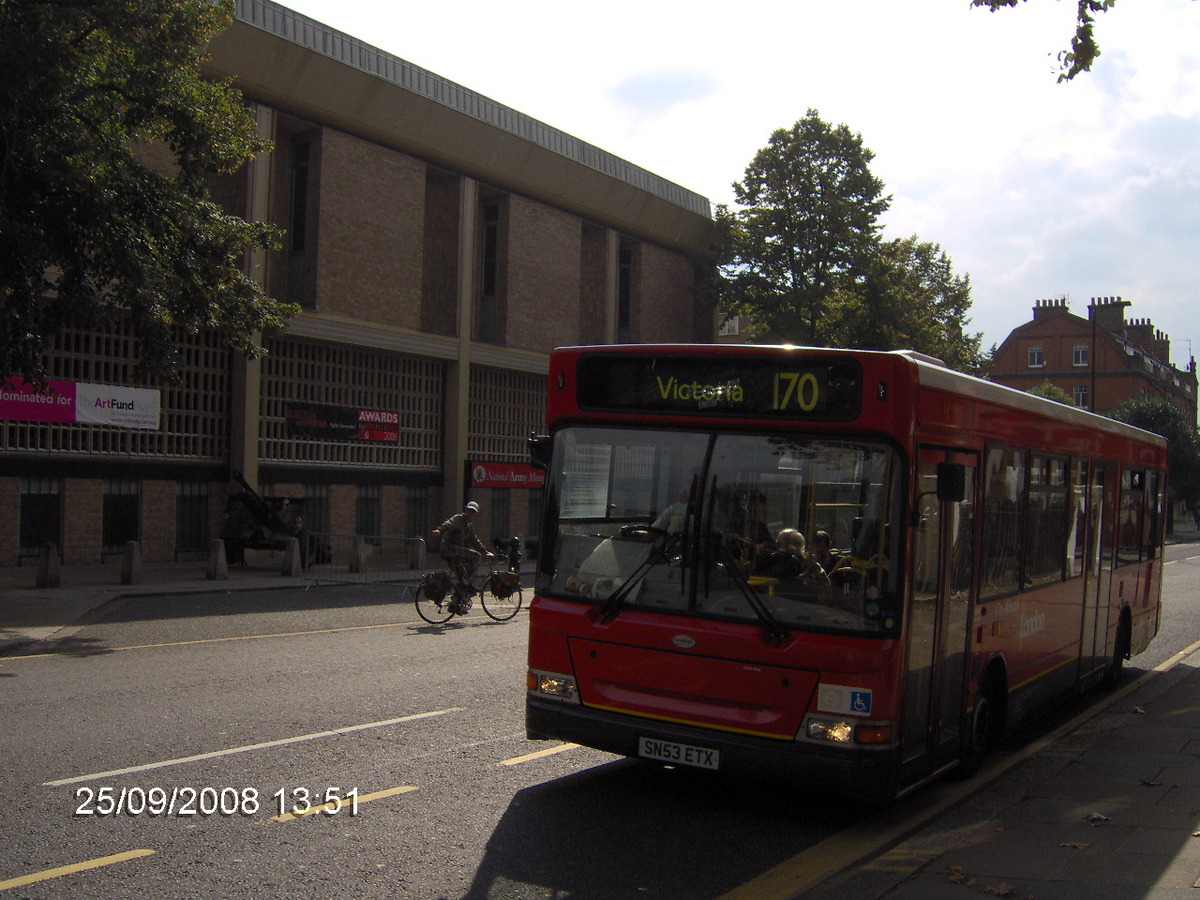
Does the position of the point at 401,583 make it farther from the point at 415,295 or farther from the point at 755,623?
the point at 755,623

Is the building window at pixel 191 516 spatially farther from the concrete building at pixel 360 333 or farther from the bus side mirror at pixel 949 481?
the bus side mirror at pixel 949 481

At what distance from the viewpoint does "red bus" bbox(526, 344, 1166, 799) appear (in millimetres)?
5930

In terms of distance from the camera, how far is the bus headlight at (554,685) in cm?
652

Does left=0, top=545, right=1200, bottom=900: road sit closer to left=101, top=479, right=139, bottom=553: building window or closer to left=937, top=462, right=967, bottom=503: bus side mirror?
left=937, top=462, right=967, bottom=503: bus side mirror

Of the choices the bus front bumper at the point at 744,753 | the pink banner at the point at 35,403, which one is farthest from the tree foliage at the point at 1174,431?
the bus front bumper at the point at 744,753

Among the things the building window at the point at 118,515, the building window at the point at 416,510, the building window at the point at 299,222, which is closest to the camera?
the building window at the point at 118,515

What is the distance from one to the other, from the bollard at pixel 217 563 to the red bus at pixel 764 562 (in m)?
16.7

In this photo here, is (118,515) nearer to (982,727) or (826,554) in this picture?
(982,727)

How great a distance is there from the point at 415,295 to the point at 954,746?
83.9 ft

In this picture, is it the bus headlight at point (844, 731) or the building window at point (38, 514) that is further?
the building window at point (38, 514)

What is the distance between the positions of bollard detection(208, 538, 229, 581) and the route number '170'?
18023 millimetres

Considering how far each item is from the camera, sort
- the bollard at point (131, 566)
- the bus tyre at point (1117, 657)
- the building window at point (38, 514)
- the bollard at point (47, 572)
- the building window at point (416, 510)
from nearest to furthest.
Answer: the bus tyre at point (1117, 657), the bollard at point (47, 572), the bollard at point (131, 566), the building window at point (38, 514), the building window at point (416, 510)

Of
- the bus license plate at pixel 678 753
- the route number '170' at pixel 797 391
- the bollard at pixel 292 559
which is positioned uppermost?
the route number '170' at pixel 797 391

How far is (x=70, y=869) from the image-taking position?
498cm
